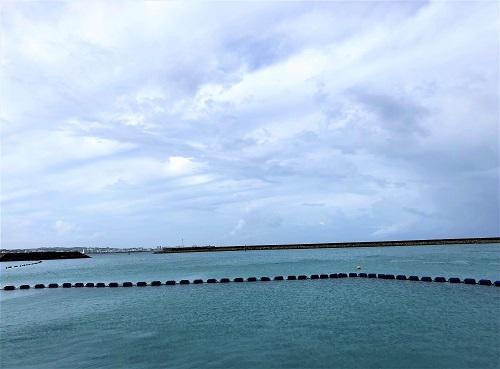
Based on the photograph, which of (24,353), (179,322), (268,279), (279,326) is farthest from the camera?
(268,279)

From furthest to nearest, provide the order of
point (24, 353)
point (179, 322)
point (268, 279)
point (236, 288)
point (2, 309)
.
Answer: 1. point (268, 279)
2. point (236, 288)
3. point (2, 309)
4. point (179, 322)
5. point (24, 353)

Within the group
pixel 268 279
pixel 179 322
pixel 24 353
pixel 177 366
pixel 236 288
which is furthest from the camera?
pixel 268 279

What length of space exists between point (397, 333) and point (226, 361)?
49.2 feet

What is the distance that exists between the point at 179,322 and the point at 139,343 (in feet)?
26.9

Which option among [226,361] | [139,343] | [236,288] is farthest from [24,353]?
[236,288]

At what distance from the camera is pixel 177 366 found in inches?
1085

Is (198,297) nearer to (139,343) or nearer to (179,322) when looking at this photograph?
(179,322)

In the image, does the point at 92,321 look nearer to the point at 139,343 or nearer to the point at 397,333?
the point at 139,343

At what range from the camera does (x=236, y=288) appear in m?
67.8

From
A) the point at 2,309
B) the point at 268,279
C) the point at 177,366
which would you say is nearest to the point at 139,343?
the point at 177,366

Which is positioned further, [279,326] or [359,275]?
[359,275]

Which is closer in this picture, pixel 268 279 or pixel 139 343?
pixel 139 343

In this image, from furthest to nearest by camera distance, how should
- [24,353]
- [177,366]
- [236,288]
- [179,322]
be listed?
[236,288] < [179,322] < [24,353] < [177,366]

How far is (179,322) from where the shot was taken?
41.9 metres
